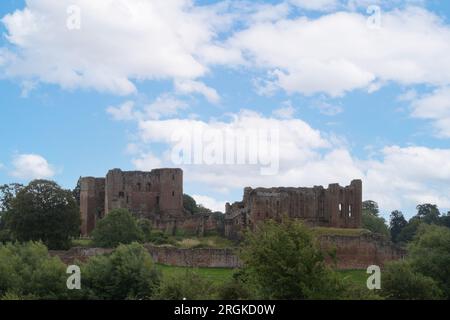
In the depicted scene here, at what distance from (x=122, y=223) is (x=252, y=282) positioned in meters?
31.6

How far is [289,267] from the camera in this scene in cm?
3328

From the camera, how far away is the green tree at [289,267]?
108ft

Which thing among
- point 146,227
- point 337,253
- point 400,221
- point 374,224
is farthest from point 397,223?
point 337,253

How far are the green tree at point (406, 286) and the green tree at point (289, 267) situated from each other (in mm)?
7889

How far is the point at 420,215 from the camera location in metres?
132

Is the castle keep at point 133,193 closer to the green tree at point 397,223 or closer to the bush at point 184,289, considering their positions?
the green tree at point 397,223

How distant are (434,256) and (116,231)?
26.8 metres

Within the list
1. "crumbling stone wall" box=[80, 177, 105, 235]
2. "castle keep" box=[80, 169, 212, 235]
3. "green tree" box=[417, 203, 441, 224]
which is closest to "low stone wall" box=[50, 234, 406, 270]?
"castle keep" box=[80, 169, 212, 235]

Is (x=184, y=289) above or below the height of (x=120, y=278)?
below

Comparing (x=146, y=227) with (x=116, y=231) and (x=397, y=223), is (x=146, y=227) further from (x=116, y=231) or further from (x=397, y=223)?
(x=397, y=223)

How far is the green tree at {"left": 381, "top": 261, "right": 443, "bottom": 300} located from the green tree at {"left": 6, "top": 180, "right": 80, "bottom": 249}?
34542 mm

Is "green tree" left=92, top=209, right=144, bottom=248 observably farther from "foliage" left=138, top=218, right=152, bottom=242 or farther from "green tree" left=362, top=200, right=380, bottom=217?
"green tree" left=362, top=200, right=380, bottom=217
